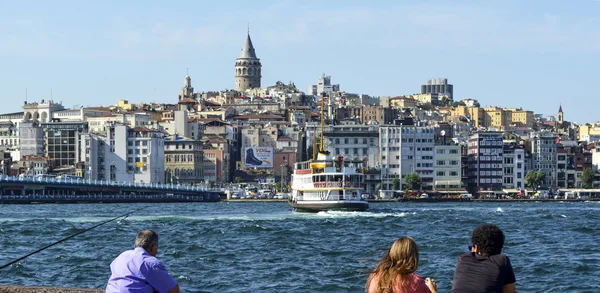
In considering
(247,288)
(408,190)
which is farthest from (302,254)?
(408,190)

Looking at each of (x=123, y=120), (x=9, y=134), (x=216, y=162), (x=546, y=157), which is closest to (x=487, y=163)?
(x=546, y=157)

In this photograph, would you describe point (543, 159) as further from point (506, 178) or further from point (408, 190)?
point (408, 190)

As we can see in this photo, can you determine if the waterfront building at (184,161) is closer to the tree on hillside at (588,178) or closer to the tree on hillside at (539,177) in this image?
the tree on hillside at (539,177)

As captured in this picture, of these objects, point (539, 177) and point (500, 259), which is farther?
point (539, 177)

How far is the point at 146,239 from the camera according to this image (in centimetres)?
999

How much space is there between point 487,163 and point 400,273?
134813mm

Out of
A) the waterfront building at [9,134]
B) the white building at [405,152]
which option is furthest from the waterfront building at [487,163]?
the waterfront building at [9,134]

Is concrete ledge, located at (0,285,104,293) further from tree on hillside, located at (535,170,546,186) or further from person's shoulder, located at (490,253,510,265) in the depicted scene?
tree on hillside, located at (535,170,546,186)

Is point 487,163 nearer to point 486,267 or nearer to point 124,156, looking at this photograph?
point 124,156

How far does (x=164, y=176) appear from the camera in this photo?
14625 centimetres

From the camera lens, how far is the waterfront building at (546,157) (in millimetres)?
148500

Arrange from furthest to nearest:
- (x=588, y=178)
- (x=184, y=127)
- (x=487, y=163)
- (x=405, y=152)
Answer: (x=184, y=127), (x=487, y=163), (x=588, y=178), (x=405, y=152)

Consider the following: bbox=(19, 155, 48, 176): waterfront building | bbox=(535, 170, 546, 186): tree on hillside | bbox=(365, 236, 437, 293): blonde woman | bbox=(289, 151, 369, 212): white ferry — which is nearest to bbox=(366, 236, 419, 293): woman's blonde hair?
bbox=(365, 236, 437, 293): blonde woman

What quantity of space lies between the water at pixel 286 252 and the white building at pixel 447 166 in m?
83.1
